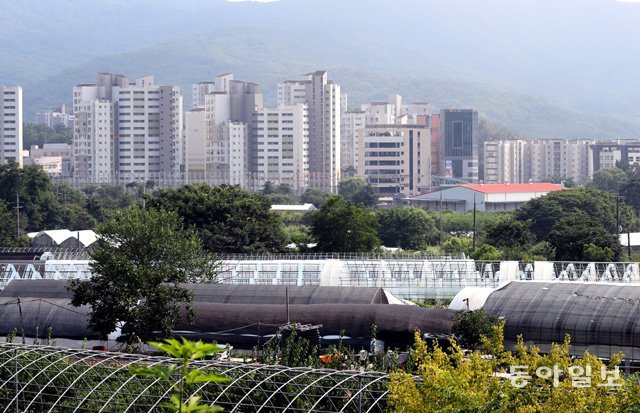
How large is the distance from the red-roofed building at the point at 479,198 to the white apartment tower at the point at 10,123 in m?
46.3

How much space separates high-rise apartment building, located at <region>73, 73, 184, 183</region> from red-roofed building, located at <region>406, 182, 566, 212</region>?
31.7 metres

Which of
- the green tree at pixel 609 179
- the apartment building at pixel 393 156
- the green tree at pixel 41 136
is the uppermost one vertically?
the green tree at pixel 41 136

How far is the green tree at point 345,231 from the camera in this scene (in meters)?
47.9

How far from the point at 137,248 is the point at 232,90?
112 metres

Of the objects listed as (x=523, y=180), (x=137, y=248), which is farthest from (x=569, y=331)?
(x=523, y=180)

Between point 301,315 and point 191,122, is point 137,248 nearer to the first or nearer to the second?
point 301,315

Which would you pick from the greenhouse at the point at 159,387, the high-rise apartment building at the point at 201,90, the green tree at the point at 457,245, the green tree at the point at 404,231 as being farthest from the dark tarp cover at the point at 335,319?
the high-rise apartment building at the point at 201,90

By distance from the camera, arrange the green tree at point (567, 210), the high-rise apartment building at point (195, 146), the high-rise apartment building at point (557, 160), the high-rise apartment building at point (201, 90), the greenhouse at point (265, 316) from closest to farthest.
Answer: the greenhouse at point (265, 316)
the green tree at point (567, 210)
the high-rise apartment building at point (195, 146)
the high-rise apartment building at point (557, 160)
the high-rise apartment building at point (201, 90)

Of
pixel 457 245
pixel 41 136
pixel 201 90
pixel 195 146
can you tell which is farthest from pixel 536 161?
pixel 457 245

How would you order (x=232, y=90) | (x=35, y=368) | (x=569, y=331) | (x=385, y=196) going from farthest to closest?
(x=232, y=90) → (x=385, y=196) → (x=569, y=331) → (x=35, y=368)

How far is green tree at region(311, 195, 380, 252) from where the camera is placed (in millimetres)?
47938

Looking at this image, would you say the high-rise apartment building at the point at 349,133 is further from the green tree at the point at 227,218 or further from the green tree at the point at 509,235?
the green tree at the point at 227,218

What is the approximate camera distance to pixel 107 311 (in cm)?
Answer: 2564

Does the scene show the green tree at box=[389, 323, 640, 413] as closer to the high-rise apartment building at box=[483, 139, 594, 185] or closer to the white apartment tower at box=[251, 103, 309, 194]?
the white apartment tower at box=[251, 103, 309, 194]
